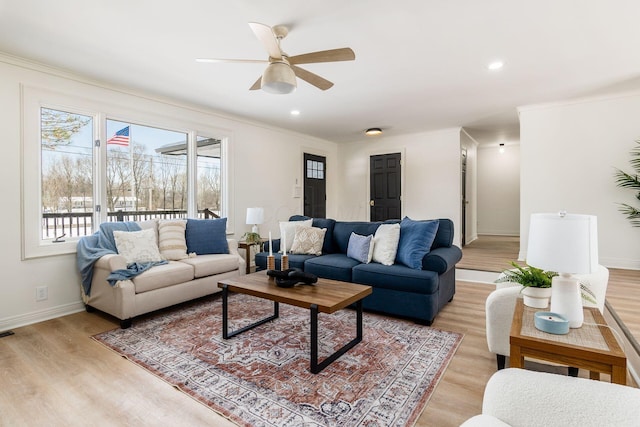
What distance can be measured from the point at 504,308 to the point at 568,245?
0.85 metres

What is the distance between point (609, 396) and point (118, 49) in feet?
12.9

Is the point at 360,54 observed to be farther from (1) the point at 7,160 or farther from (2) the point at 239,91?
(1) the point at 7,160

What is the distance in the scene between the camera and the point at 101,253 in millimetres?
3201

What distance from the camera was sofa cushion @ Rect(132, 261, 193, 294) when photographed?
3.03 metres

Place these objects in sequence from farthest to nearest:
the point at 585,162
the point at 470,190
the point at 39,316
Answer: the point at 470,190
the point at 585,162
the point at 39,316

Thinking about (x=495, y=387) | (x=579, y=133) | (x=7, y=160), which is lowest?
(x=495, y=387)

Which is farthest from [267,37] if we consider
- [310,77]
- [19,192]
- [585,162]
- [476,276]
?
[585,162]

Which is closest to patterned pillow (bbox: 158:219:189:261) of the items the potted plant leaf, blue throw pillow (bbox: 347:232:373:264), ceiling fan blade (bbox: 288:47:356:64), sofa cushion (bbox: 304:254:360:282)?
sofa cushion (bbox: 304:254:360:282)

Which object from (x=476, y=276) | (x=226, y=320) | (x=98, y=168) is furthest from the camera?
(x=476, y=276)

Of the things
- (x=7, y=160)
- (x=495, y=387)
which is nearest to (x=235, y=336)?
(x=495, y=387)

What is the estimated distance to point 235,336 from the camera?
8.90 feet

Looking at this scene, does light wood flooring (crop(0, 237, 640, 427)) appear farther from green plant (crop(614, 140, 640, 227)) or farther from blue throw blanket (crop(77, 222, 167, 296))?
green plant (crop(614, 140, 640, 227))

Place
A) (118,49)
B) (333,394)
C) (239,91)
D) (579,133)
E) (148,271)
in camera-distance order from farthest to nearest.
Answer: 1. (579,133)
2. (239,91)
3. (148,271)
4. (118,49)
5. (333,394)

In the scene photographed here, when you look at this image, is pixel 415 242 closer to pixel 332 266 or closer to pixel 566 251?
pixel 332 266
